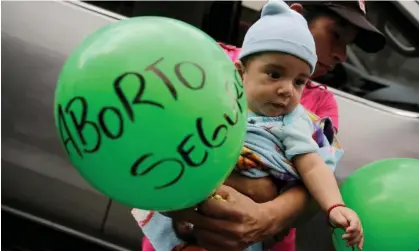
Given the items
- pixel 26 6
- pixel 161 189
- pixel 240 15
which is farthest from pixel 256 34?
pixel 26 6

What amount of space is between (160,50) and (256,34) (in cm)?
43

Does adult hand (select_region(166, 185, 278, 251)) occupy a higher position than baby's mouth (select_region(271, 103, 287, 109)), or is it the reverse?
baby's mouth (select_region(271, 103, 287, 109))

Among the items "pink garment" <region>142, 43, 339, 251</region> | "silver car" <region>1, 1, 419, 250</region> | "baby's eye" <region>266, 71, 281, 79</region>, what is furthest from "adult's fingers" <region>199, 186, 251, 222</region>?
"silver car" <region>1, 1, 419, 250</region>

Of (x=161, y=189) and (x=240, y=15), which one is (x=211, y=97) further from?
(x=240, y=15)

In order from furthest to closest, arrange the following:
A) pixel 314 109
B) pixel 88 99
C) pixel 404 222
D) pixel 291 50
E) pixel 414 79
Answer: pixel 414 79 → pixel 314 109 → pixel 404 222 → pixel 291 50 → pixel 88 99

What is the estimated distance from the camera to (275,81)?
1.83 metres

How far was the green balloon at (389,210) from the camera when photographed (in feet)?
6.52

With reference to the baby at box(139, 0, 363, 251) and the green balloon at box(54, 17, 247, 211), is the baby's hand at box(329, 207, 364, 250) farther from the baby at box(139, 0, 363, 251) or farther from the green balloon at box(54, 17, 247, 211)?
the green balloon at box(54, 17, 247, 211)

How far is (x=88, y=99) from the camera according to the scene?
1500 millimetres

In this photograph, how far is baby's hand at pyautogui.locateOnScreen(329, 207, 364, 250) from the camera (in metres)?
1.73

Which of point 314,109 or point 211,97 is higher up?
point 211,97

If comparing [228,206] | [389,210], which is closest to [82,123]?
[228,206]

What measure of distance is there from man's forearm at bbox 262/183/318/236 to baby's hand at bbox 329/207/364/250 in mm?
149

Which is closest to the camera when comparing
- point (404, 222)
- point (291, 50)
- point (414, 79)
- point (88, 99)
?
point (88, 99)
